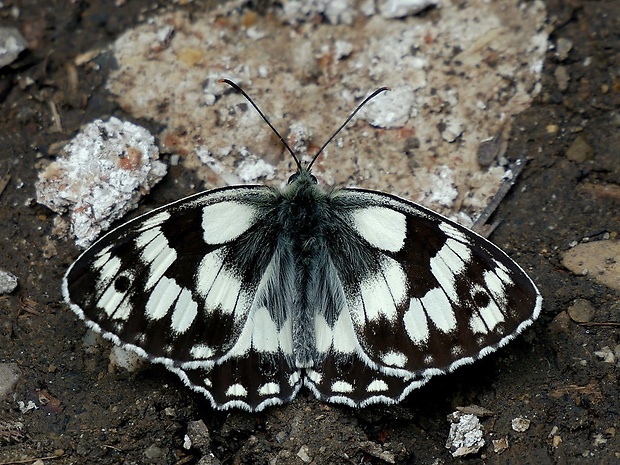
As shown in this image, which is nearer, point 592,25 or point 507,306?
point 507,306

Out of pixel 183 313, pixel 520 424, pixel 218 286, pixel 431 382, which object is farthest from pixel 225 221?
pixel 520 424

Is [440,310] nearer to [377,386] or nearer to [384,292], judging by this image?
[384,292]

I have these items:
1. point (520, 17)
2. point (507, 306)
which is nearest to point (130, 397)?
point (507, 306)

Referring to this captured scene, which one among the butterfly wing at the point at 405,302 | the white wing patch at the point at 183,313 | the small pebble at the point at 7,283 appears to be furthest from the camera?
the small pebble at the point at 7,283

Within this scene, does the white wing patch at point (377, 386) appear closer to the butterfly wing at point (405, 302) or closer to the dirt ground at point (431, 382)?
the butterfly wing at point (405, 302)

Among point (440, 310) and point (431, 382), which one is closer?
point (440, 310)

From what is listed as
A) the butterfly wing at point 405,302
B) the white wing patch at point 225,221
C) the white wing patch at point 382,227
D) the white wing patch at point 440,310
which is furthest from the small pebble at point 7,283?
the white wing patch at point 440,310

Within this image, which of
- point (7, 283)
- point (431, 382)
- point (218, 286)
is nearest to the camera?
point (218, 286)

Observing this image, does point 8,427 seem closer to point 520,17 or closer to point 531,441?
point 531,441
